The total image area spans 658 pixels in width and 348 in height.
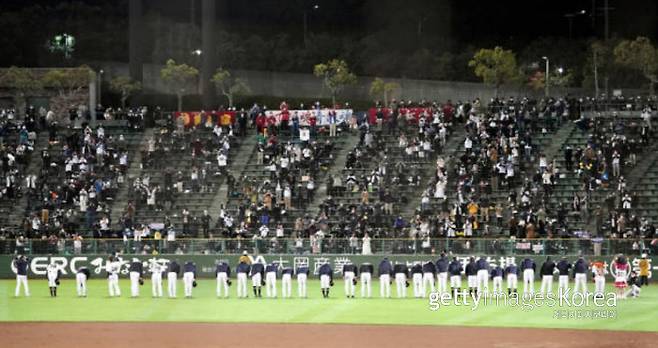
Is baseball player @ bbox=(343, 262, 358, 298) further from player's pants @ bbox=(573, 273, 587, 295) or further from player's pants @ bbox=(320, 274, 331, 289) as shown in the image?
player's pants @ bbox=(573, 273, 587, 295)

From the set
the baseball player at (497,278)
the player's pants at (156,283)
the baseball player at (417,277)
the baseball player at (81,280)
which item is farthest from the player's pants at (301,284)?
the baseball player at (81,280)

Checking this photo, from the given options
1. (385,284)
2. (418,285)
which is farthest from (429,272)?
(385,284)

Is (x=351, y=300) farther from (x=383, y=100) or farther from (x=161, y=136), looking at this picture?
(x=383, y=100)

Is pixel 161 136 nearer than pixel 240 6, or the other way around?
pixel 161 136

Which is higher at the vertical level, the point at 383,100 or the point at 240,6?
the point at 240,6

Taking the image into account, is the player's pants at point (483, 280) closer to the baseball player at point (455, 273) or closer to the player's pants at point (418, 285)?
the baseball player at point (455, 273)

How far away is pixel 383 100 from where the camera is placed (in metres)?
64.0

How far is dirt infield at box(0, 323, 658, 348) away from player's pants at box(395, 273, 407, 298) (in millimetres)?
6306

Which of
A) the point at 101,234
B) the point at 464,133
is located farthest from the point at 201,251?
the point at 464,133

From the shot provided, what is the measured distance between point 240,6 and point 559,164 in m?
25.4

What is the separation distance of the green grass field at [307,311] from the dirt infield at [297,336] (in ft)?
3.96

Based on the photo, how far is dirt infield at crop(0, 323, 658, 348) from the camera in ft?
82.8

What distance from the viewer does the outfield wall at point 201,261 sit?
4112 cm

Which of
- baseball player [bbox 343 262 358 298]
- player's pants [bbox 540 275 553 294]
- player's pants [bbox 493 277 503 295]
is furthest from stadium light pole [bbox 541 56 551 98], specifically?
baseball player [bbox 343 262 358 298]
